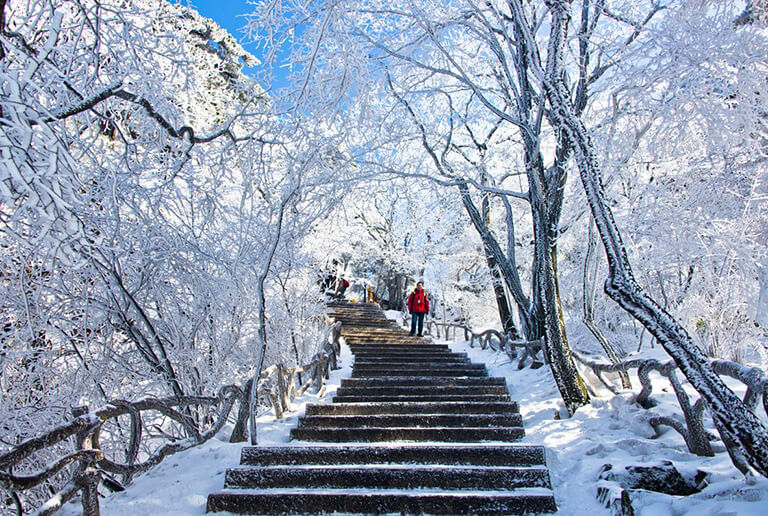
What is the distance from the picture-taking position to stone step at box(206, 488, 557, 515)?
384cm

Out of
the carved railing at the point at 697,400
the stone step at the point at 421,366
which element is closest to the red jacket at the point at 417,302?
the stone step at the point at 421,366

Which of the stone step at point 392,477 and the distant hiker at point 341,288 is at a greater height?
the distant hiker at point 341,288

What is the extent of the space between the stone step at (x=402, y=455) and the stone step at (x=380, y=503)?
0.66m

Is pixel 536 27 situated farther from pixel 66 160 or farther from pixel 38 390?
pixel 38 390

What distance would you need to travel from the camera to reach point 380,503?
3855 mm

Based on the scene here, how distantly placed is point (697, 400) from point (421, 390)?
4.33 m

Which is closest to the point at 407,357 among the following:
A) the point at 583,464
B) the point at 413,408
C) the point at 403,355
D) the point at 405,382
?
the point at 403,355

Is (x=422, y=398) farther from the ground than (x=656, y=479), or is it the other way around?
(x=422, y=398)

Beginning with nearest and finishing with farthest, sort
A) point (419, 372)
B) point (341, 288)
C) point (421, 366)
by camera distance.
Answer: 1. point (419, 372)
2. point (421, 366)
3. point (341, 288)

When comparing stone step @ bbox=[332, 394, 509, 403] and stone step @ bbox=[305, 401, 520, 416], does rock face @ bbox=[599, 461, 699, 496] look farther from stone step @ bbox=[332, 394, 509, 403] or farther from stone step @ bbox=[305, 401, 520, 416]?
stone step @ bbox=[332, 394, 509, 403]

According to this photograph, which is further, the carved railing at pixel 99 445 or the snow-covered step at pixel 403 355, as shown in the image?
the snow-covered step at pixel 403 355

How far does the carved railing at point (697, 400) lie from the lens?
3.20m

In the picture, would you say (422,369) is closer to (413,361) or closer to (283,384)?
(413,361)

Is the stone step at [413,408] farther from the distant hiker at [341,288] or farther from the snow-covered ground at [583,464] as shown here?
the distant hiker at [341,288]
